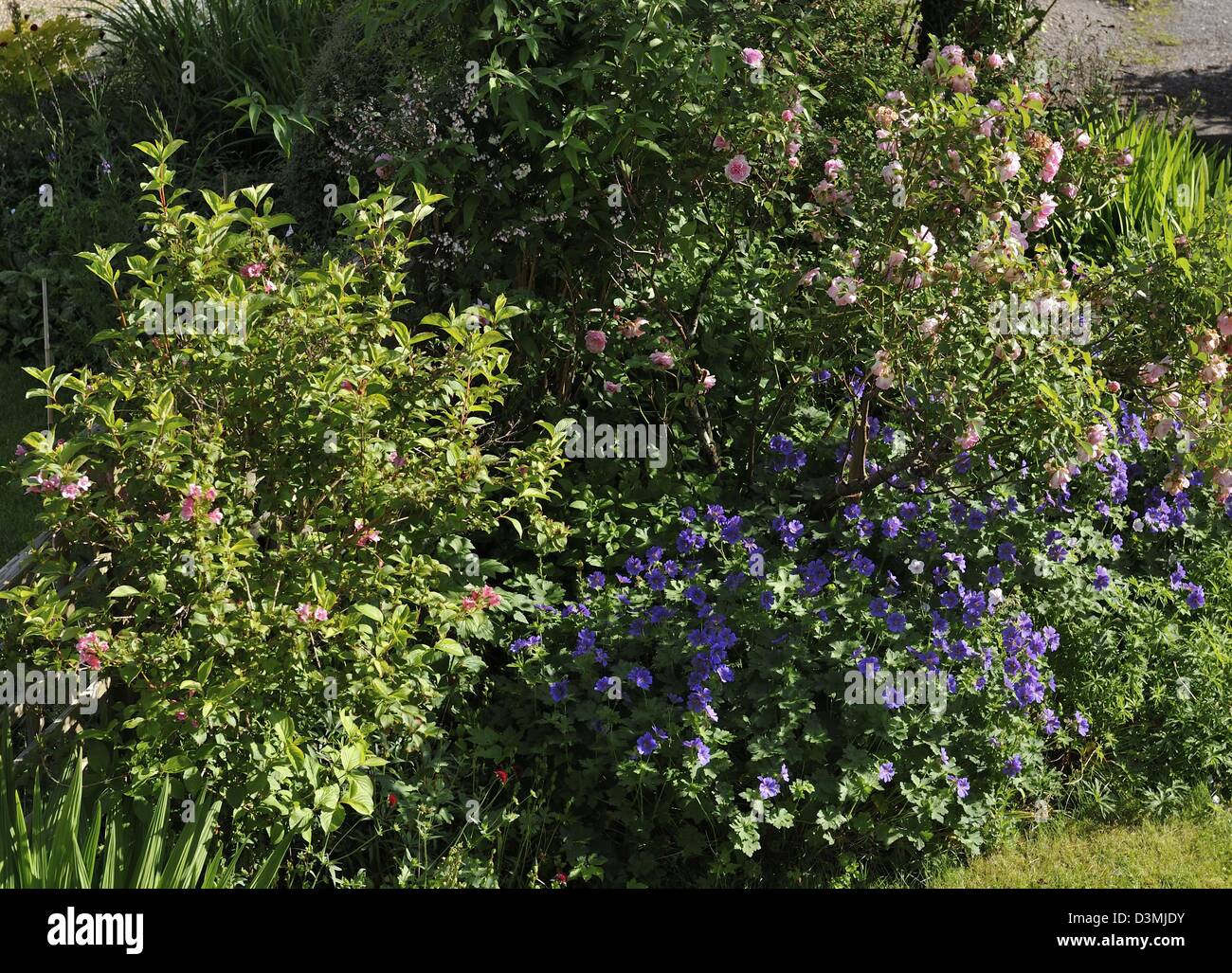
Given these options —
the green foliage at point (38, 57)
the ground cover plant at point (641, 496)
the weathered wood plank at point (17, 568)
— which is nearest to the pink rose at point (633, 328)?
the ground cover plant at point (641, 496)

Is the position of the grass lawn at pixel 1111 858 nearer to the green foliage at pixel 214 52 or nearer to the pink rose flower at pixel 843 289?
the pink rose flower at pixel 843 289

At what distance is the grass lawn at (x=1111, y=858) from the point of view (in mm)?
3926

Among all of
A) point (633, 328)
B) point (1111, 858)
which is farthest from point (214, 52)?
point (1111, 858)

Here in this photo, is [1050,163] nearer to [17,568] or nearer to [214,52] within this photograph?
[17,568]

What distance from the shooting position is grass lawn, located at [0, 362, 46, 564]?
5211 millimetres

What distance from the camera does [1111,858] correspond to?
13.3ft

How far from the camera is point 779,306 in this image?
466cm

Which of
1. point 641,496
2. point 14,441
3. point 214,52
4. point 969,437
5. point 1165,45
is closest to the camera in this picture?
point 969,437

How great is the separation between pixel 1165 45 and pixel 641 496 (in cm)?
1071

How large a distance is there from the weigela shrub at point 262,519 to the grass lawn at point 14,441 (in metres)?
1.41

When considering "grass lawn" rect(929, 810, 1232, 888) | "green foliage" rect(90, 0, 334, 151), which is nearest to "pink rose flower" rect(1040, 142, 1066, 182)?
"grass lawn" rect(929, 810, 1232, 888)

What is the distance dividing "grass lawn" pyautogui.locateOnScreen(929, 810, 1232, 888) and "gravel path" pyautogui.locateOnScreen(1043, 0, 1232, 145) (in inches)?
303
